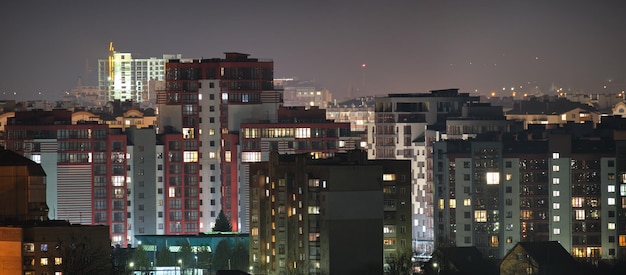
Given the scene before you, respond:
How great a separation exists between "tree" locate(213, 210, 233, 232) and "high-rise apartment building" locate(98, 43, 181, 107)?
248 ft

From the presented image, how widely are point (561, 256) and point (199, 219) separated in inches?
954

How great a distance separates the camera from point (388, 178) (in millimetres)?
74312

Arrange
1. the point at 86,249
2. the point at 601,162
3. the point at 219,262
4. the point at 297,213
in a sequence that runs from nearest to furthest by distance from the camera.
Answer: the point at 86,249 < the point at 297,213 < the point at 219,262 < the point at 601,162

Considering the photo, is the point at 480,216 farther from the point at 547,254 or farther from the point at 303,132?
the point at 547,254

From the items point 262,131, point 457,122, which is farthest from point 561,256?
point 457,122

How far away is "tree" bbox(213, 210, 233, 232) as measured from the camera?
89000 millimetres

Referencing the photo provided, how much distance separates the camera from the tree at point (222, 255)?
3054 inches

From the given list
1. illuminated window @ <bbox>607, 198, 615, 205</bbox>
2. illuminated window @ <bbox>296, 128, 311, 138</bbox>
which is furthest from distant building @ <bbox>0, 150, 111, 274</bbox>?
illuminated window @ <bbox>296, 128, 311, 138</bbox>

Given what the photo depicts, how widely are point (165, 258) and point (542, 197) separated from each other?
1467 centimetres

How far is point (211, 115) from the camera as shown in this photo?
96312 millimetres

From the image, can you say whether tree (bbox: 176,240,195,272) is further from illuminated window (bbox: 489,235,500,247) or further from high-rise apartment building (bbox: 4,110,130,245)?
high-rise apartment building (bbox: 4,110,130,245)

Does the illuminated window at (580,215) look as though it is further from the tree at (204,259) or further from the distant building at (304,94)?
the distant building at (304,94)

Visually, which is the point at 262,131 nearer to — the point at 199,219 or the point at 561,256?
the point at 199,219

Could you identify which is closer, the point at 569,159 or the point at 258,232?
the point at 258,232
